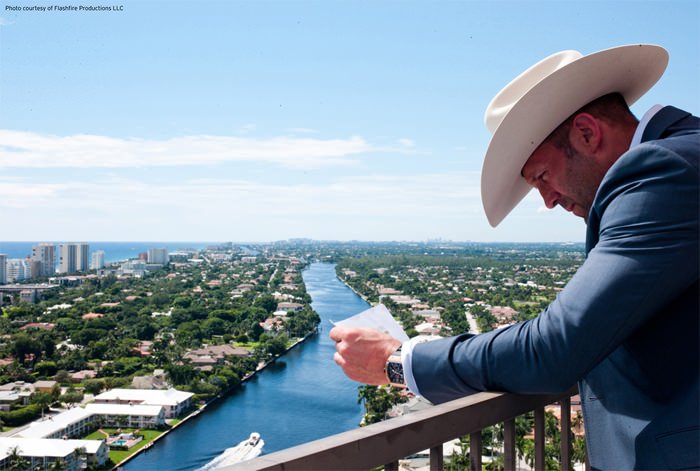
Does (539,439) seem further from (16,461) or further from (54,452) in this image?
(16,461)

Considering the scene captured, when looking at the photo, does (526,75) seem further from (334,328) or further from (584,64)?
(334,328)

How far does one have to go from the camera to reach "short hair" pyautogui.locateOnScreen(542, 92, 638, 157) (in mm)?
533

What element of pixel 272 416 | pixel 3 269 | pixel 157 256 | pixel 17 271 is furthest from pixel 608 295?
pixel 157 256

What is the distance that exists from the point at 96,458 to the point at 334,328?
421 inches

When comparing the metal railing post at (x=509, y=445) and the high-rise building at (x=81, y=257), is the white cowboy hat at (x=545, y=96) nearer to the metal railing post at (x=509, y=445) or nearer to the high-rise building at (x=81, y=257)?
the metal railing post at (x=509, y=445)

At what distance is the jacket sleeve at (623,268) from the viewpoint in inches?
15.3

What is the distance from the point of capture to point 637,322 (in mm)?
403

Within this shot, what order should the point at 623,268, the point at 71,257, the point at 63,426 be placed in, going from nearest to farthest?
the point at 623,268 < the point at 63,426 < the point at 71,257

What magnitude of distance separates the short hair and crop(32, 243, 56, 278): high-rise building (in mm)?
38230

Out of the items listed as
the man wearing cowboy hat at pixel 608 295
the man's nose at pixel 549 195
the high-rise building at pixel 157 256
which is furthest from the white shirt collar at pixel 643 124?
the high-rise building at pixel 157 256

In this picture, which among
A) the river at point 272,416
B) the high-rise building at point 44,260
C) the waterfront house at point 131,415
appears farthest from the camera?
the high-rise building at point 44,260

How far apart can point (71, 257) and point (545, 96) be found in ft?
145

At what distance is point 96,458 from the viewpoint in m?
9.70

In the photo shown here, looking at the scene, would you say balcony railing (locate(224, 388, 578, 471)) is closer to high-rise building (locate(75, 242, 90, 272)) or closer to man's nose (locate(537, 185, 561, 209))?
man's nose (locate(537, 185, 561, 209))
